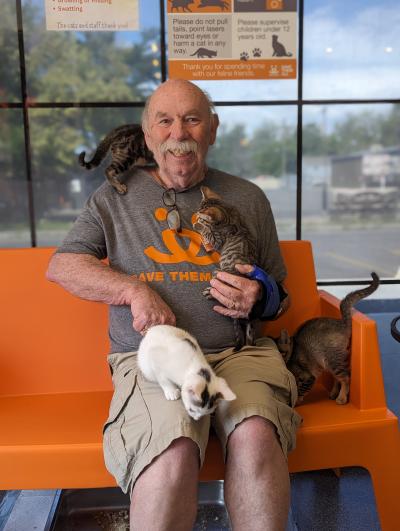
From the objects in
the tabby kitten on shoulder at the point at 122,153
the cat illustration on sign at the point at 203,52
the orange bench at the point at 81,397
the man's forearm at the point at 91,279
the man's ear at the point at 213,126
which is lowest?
the orange bench at the point at 81,397

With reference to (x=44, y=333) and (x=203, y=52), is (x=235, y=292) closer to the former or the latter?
(x=44, y=333)

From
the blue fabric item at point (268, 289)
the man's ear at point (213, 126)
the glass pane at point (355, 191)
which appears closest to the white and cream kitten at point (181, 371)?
the blue fabric item at point (268, 289)

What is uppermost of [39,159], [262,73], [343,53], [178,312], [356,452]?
[343,53]

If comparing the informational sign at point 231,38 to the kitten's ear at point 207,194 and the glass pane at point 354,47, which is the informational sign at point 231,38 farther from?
the kitten's ear at point 207,194

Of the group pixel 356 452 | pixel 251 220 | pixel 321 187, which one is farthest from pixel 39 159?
pixel 321 187

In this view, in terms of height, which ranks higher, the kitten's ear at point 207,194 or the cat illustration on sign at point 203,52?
the cat illustration on sign at point 203,52

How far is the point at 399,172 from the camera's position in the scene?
7254 millimetres

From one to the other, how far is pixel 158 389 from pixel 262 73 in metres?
2.23

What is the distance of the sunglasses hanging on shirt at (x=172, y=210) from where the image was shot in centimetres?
181

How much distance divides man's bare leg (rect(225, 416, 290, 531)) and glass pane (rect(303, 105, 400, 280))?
16.2 ft

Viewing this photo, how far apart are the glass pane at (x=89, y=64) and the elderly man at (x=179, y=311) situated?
2.28 m

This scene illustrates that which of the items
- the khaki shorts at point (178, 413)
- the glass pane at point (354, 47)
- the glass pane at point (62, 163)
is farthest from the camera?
the glass pane at point (354, 47)

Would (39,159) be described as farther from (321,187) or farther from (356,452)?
(321,187)

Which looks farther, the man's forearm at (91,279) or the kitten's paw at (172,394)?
the man's forearm at (91,279)
